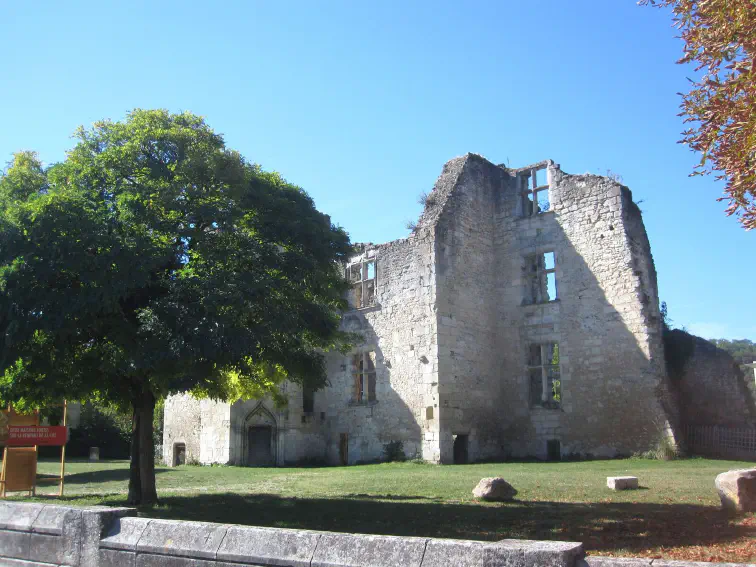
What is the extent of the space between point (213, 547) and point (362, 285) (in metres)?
19.8

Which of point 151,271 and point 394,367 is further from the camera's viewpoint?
point 394,367

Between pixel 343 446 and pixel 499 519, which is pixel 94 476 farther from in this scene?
pixel 499 519

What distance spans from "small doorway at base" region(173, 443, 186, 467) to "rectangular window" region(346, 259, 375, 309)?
28.7 ft

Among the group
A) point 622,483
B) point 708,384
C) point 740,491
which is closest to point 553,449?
point 708,384

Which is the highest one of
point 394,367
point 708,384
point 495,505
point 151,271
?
point 151,271

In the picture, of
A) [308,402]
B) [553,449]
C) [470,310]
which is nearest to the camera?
[553,449]

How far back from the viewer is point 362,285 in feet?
80.4

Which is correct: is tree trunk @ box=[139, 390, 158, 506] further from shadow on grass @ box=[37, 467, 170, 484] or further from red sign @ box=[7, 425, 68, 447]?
shadow on grass @ box=[37, 467, 170, 484]

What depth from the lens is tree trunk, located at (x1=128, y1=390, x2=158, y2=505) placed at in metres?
11.4

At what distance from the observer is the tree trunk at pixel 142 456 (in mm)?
11375

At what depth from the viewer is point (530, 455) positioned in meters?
21.3

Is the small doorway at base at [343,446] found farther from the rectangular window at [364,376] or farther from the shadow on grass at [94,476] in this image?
the shadow on grass at [94,476]

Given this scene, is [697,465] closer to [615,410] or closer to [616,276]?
[615,410]

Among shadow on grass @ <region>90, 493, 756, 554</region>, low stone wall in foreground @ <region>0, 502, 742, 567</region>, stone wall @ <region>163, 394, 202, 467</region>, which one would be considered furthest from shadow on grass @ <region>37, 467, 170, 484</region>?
low stone wall in foreground @ <region>0, 502, 742, 567</region>
